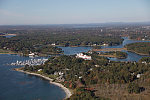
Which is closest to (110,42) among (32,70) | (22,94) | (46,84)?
(32,70)

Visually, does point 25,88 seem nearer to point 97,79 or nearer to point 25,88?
point 25,88

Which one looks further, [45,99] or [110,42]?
[110,42]

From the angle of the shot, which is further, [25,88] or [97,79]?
[97,79]

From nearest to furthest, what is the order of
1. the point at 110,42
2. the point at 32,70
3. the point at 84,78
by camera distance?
1. the point at 84,78
2. the point at 32,70
3. the point at 110,42

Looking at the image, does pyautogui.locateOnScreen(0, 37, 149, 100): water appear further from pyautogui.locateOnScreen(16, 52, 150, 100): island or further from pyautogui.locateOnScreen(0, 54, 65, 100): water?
pyautogui.locateOnScreen(16, 52, 150, 100): island

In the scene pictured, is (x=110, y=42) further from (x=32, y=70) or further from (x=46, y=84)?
(x=46, y=84)

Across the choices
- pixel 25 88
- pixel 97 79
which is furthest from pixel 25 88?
pixel 97 79

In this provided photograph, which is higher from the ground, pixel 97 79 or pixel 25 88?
pixel 97 79

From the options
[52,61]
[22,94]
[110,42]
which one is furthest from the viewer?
[110,42]
